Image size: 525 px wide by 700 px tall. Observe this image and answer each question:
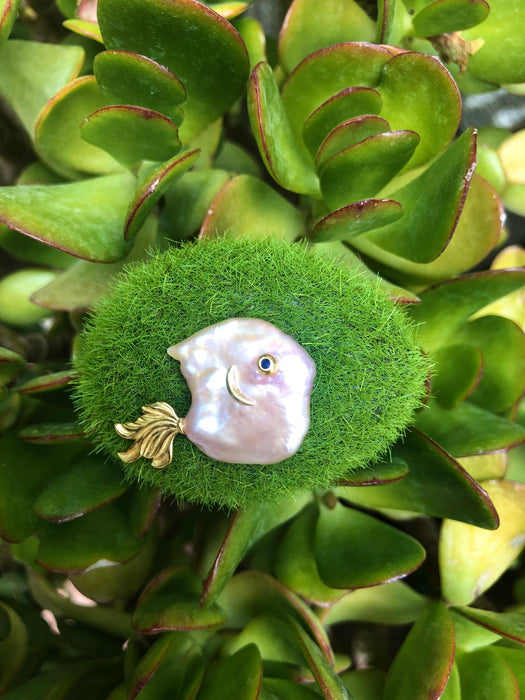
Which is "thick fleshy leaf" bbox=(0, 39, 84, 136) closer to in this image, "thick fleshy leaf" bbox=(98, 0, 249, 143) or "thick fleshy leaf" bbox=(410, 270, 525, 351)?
"thick fleshy leaf" bbox=(98, 0, 249, 143)

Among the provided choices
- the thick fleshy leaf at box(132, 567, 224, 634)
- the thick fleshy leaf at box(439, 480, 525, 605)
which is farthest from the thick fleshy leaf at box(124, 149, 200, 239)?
the thick fleshy leaf at box(439, 480, 525, 605)

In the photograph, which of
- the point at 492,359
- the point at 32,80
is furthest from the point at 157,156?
the point at 492,359

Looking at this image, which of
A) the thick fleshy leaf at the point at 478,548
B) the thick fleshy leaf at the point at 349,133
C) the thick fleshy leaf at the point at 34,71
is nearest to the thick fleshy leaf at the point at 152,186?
the thick fleshy leaf at the point at 349,133

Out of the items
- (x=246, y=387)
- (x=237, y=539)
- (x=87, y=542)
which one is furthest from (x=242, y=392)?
(x=87, y=542)

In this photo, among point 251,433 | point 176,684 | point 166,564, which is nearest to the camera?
point 251,433

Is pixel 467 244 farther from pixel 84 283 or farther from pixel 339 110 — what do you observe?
pixel 84 283

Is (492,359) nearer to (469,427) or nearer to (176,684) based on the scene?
(469,427)

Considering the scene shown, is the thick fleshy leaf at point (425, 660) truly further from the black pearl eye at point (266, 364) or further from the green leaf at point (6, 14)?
the green leaf at point (6, 14)
